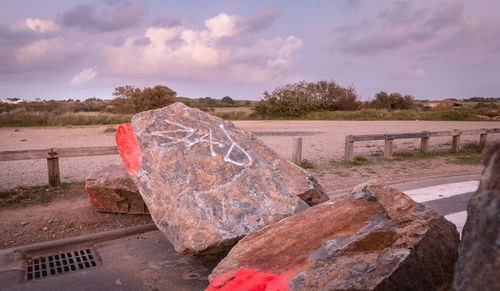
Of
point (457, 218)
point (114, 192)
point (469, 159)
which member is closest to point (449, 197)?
point (457, 218)

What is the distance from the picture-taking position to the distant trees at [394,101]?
129ft

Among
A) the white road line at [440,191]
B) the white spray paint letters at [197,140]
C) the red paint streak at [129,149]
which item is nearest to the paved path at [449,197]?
the white road line at [440,191]

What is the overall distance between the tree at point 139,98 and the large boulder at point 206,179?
1826 centimetres

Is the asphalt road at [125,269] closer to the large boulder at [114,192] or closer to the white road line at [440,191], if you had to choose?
the large boulder at [114,192]

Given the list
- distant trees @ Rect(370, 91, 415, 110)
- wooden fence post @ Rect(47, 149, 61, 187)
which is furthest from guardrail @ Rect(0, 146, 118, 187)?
distant trees @ Rect(370, 91, 415, 110)

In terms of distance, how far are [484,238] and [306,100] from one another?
35994 mm

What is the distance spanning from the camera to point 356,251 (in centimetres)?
250

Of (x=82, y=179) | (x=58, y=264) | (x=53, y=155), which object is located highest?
(x=53, y=155)

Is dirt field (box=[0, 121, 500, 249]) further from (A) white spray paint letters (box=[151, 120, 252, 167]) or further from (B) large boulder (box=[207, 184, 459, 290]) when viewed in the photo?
(B) large boulder (box=[207, 184, 459, 290])

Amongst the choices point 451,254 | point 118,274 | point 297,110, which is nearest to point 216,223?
point 118,274

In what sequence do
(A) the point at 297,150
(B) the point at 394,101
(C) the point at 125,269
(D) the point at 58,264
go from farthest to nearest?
(B) the point at 394,101, (A) the point at 297,150, (D) the point at 58,264, (C) the point at 125,269

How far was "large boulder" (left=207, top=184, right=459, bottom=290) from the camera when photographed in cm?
228

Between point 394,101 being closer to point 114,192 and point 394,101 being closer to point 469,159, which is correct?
point 469,159

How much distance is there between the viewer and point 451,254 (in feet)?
8.36
